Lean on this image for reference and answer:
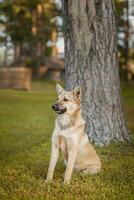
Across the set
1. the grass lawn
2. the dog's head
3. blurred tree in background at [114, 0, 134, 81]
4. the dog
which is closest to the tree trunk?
the grass lawn

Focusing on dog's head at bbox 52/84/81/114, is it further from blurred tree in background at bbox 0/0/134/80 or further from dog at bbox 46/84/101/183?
blurred tree in background at bbox 0/0/134/80

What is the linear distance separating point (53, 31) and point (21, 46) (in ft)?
13.3

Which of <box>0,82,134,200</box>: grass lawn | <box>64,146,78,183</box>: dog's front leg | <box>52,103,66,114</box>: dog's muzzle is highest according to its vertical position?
<box>52,103,66,114</box>: dog's muzzle

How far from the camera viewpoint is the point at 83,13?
1021cm

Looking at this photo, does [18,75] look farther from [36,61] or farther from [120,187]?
[120,187]

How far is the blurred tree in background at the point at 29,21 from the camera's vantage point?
47.5 metres

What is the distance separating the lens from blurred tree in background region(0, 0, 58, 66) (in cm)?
4747

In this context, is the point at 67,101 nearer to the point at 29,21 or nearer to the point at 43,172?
the point at 43,172

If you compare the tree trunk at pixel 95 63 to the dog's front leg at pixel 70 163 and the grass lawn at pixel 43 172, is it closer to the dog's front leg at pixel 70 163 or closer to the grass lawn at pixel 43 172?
the grass lawn at pixel 43 172

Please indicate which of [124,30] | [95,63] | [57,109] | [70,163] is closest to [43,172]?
[70,163]

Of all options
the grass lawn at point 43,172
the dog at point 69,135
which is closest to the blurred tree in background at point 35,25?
the grass lawn at point 43,172

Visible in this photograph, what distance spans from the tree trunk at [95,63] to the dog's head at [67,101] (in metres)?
3.18

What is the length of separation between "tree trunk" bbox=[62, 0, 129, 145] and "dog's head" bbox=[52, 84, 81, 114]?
3.18m

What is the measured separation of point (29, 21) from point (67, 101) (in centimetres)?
4294
